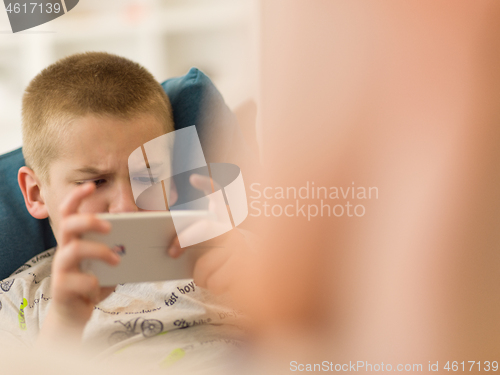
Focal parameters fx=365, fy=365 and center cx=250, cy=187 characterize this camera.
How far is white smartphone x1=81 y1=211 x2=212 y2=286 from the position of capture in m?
0.31

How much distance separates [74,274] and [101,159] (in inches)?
4.7

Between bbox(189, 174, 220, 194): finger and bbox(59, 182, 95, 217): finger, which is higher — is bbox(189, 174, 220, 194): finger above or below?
below

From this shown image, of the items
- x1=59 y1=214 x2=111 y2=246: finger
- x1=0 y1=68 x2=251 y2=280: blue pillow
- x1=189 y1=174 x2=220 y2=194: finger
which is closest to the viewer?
x1=59 y1=214 x2=111 y2=246: finger

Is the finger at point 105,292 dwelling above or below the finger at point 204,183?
below

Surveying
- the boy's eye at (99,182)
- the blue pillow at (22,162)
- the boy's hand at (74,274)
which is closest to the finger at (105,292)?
the boy's hand at (74,274)

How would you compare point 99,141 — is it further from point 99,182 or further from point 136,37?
point 136,37

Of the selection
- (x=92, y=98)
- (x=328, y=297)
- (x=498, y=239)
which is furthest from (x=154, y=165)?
(x=498, y=239)

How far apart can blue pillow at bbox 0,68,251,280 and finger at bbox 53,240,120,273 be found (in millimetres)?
242

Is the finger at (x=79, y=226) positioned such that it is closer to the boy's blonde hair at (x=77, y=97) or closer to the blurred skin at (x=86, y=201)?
the blurred skin at (x=86, y=201)

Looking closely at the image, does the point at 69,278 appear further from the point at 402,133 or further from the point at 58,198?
the point at 402,133

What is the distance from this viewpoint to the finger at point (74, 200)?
12.4 inches

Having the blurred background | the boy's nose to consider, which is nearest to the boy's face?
the boy's nose

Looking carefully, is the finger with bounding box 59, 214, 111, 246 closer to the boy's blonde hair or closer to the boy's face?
the boy's face

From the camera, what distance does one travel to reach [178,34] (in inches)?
18.7
